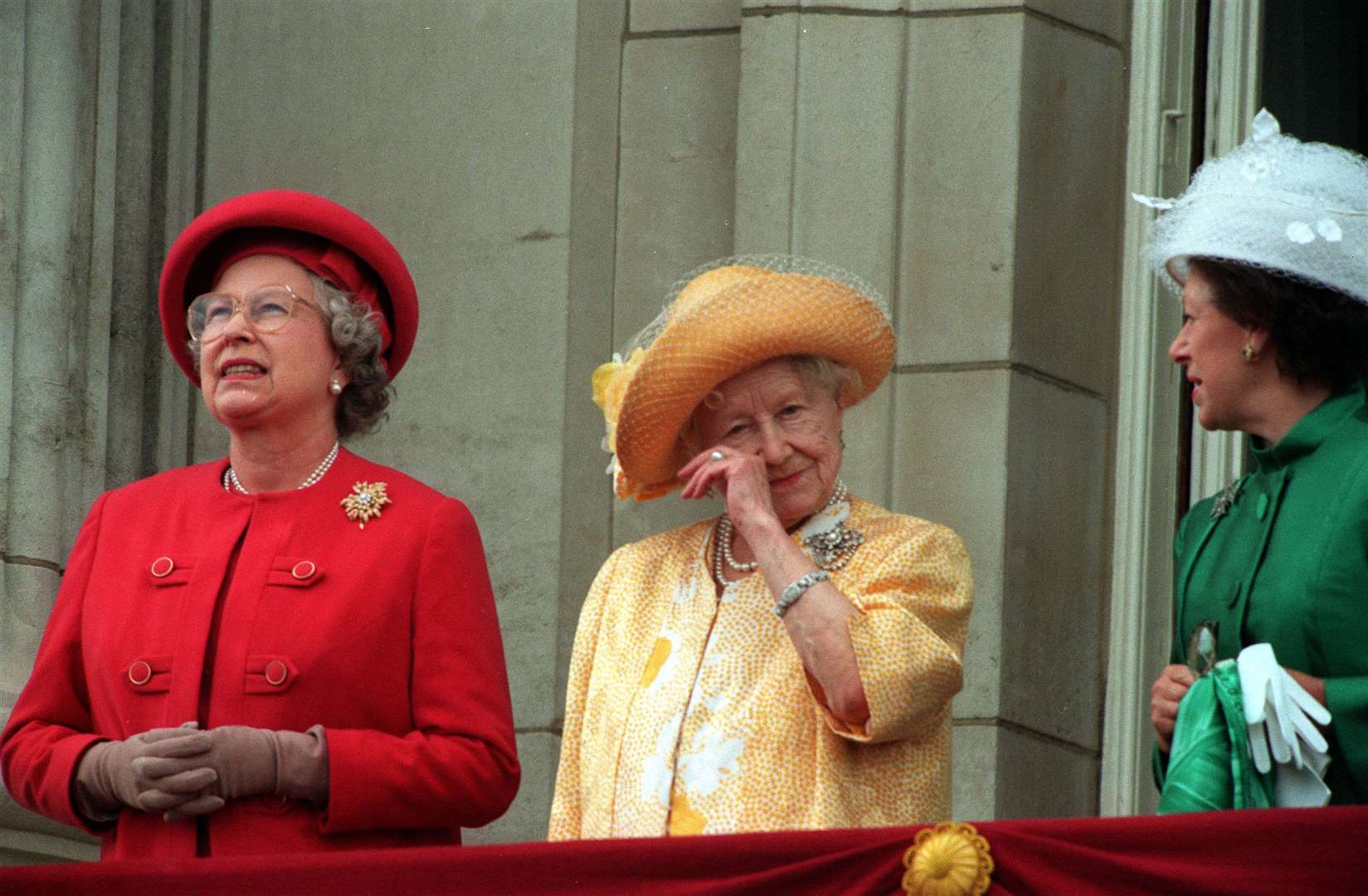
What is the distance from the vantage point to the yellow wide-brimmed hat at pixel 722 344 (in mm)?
5309

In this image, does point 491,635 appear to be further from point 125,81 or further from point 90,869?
point 125,81

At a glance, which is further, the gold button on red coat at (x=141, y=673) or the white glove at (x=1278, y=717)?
the gold button on red coat at (x=141, y=673)

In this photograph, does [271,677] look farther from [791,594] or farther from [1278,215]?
[1278,215]

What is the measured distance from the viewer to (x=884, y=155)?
268 inches

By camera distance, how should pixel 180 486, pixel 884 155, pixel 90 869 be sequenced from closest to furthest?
1. pixel 90 869
2. pixel 180 486
3. pixel 884 155

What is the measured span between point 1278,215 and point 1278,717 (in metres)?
0.84

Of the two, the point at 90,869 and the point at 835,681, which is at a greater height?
the point at 835,681

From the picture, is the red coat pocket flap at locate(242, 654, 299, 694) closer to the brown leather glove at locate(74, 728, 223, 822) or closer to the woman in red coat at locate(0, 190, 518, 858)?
the woman in red coat at locate(0, 190, 518, 858)

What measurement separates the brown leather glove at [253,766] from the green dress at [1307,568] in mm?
1403

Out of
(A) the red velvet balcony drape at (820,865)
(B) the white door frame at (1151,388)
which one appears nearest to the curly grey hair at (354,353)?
(A) the red velvet balcony drape at (820,865)

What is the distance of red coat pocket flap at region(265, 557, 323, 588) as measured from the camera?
5199 millimetres

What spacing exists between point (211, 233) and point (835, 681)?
4.52 ft

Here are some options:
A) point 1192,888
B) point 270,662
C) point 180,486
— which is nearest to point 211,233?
point 180,486

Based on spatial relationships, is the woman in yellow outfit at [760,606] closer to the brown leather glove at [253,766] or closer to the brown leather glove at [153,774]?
the brown leather glove at [253,766]
